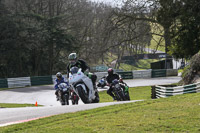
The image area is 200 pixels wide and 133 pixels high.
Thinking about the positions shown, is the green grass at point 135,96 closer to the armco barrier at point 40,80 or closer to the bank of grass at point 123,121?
the armco barrier at point 40,80

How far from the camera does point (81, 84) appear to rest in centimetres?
1177

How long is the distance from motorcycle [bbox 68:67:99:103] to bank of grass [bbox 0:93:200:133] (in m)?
3.14

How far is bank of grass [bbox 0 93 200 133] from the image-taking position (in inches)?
241

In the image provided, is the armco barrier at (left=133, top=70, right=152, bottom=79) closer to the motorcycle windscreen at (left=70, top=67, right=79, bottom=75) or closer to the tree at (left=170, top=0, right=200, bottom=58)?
the tree at (left=170, top=0, right=200, bottom=58)

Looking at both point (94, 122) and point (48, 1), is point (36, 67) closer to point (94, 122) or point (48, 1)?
point (48, 1)

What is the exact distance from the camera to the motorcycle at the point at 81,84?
38.5 feet

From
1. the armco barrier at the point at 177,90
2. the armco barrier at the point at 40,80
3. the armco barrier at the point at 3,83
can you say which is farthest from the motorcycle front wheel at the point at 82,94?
the armco barrier at the point at 40,80

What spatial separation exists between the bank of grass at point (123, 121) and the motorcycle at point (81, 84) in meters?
3.14

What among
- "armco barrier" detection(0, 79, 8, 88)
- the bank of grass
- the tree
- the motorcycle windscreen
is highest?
the tree

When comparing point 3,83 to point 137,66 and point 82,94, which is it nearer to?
point 82,94

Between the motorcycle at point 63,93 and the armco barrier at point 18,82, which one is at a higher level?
the motorcycle at point 63,93

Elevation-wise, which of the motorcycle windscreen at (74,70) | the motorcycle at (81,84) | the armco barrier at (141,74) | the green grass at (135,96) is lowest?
the green grass at (135,96)

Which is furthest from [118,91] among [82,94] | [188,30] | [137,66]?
[137,66]

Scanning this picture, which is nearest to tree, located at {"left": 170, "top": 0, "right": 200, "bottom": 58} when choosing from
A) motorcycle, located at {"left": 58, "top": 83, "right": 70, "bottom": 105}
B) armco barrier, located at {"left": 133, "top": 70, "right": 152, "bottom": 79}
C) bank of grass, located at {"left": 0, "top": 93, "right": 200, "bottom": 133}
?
armco barrier, located at {"left": 133, "top": 70, "right": 152, "bottom": 79}
